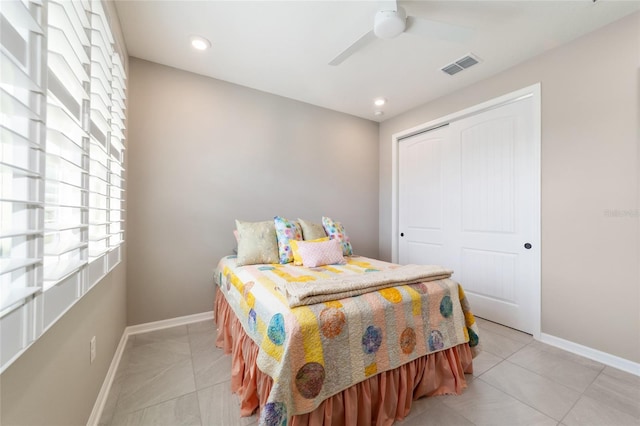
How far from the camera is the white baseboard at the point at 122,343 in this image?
1400mm

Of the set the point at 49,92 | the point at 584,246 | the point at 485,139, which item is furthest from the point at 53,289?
→ the point at 485,139

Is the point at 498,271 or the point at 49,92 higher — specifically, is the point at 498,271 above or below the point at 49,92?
below

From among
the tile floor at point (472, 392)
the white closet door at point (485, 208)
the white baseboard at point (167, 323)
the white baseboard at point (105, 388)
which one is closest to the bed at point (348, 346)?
the tile floor at point (472, 392)

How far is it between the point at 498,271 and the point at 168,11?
376cm

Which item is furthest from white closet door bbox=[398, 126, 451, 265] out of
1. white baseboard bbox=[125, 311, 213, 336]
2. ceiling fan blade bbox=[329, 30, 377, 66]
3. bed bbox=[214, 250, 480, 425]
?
white baseboard bbox=[125, 311, 213, 336]

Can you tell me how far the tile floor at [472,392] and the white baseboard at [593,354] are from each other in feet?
0.19

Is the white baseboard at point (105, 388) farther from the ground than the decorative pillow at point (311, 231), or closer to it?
closer to it

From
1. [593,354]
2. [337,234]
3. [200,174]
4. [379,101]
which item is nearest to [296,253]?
[337,234]

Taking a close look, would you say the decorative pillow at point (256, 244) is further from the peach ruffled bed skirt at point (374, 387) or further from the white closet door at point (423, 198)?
the white closet door at point (423, 198)

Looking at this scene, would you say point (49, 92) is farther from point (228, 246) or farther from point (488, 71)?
point (488, 71)

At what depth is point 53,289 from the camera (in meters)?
0.86

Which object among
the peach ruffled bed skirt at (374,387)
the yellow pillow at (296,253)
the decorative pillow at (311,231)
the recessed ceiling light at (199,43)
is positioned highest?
the recessed ceiling light at (199,43)

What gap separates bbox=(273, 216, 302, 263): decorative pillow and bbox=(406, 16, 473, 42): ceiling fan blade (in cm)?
186

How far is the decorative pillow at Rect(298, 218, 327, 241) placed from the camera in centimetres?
268
